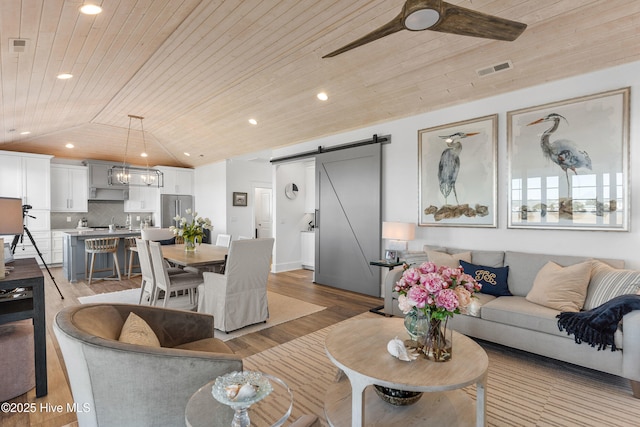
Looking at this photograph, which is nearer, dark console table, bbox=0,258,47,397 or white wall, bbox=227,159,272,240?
dark console table, bbox=0,258,47,397

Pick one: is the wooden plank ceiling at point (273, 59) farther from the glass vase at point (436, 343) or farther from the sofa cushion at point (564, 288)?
the glass vase at point (436, 343)

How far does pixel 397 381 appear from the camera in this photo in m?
1.56

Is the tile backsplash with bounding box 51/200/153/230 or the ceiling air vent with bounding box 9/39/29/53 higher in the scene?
the ceiling air vent with bounding box 9/39/29/53

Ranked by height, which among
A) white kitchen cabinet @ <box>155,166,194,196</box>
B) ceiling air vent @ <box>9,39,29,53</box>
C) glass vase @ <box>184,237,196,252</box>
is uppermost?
ceiling air vent @ <box>9,39,29,53</box>

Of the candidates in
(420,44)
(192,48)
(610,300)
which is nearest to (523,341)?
(610,300)

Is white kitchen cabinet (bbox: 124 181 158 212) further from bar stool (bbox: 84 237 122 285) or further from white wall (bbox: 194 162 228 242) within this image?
bar stool (bbox: 84 237 122 285)

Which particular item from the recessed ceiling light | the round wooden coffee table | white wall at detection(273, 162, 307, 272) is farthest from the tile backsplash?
the round wooden coffee table

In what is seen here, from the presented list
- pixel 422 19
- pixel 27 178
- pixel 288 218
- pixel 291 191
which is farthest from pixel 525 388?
pixel 27 178

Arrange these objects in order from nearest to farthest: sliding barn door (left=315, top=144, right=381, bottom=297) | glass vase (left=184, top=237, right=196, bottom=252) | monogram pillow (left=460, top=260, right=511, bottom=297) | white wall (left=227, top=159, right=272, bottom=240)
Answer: monogram pillow (left=460, top=260, right=511, bottom=297) < glass vase (left=184, top=237, right=196, bottom=252) < sliding barn door (left=315, top=144, right=381, bottom=297) < white wall (left=227, top=159, right=272, bottom=240)

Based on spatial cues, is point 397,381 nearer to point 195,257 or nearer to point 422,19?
point 422,19

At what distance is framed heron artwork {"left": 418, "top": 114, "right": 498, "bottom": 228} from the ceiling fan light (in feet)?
8.36

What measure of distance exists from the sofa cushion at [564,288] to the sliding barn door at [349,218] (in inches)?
91.4

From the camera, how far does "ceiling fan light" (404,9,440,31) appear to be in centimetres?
167

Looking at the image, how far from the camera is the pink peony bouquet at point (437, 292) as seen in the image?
1.69 meters
